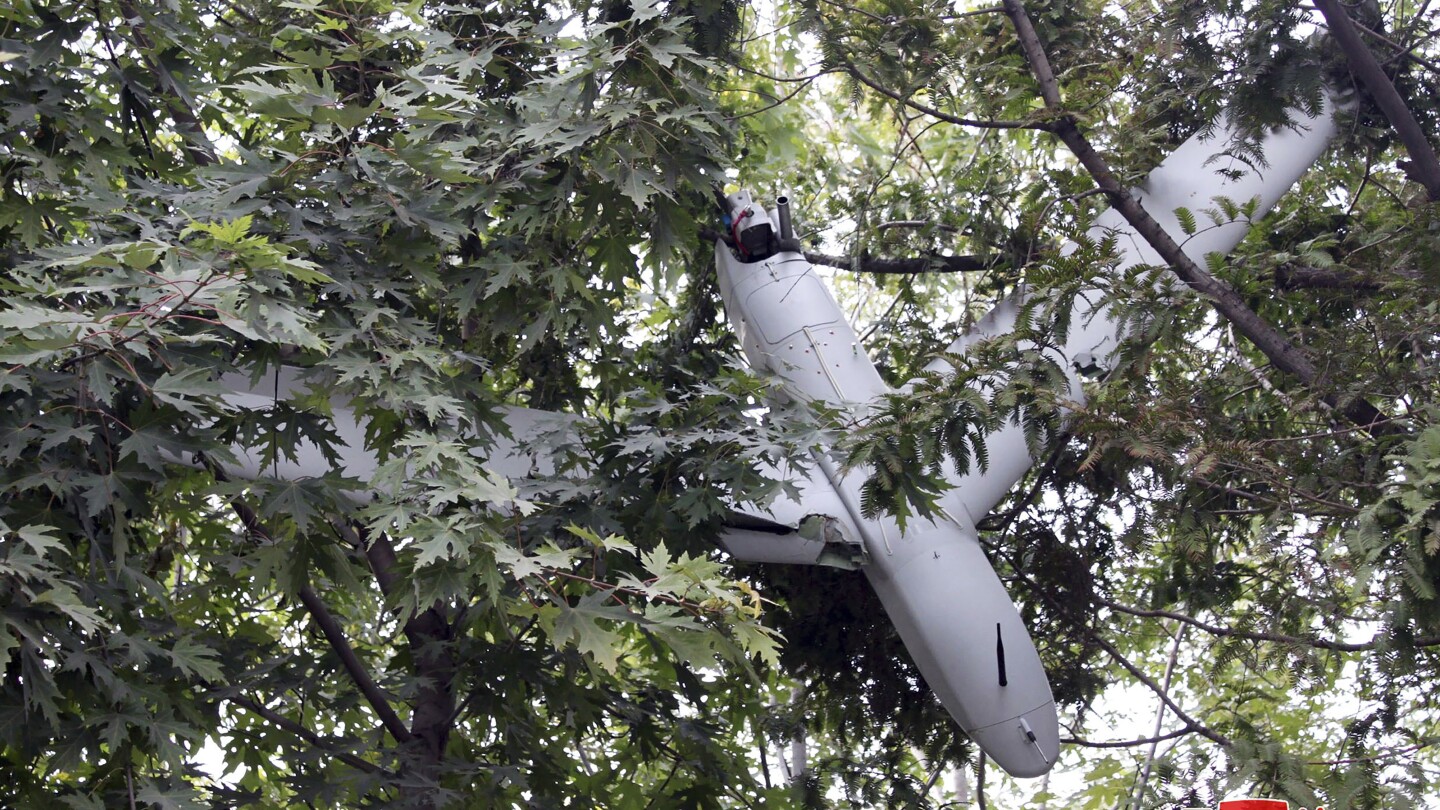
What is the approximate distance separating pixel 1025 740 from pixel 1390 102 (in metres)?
2.67

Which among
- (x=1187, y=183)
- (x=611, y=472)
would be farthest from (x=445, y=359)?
(x=1187, y=183)

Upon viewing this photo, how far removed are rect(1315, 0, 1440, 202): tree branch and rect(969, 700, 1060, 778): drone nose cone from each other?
7.70 ft

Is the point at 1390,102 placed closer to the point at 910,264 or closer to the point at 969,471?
the point at 969,471

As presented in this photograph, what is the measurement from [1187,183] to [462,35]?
2.96 m

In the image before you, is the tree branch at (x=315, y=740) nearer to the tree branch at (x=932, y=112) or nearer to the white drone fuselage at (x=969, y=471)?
the white drone fuselage at (x=969, y=471)

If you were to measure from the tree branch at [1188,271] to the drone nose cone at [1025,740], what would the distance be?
1582 mm

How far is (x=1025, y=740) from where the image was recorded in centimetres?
498

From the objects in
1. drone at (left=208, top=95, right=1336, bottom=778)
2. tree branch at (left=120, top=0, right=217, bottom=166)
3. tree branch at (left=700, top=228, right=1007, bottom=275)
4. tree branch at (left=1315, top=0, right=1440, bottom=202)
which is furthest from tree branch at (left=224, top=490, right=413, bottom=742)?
tree branch at (left=1315, top=0, right=1440, bottom=202)

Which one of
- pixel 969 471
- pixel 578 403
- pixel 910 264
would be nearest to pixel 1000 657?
pixel 969 471

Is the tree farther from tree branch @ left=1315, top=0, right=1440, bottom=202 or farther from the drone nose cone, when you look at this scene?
the drone nose cone

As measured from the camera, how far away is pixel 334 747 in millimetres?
4246

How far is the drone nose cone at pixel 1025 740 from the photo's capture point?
498 centimetres

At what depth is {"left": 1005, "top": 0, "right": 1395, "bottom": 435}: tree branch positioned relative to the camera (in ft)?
14.3

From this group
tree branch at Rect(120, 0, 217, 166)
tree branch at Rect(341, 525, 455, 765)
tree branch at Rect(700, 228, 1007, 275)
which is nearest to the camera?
tree branch at Rect(120, 0, 217, 166)
